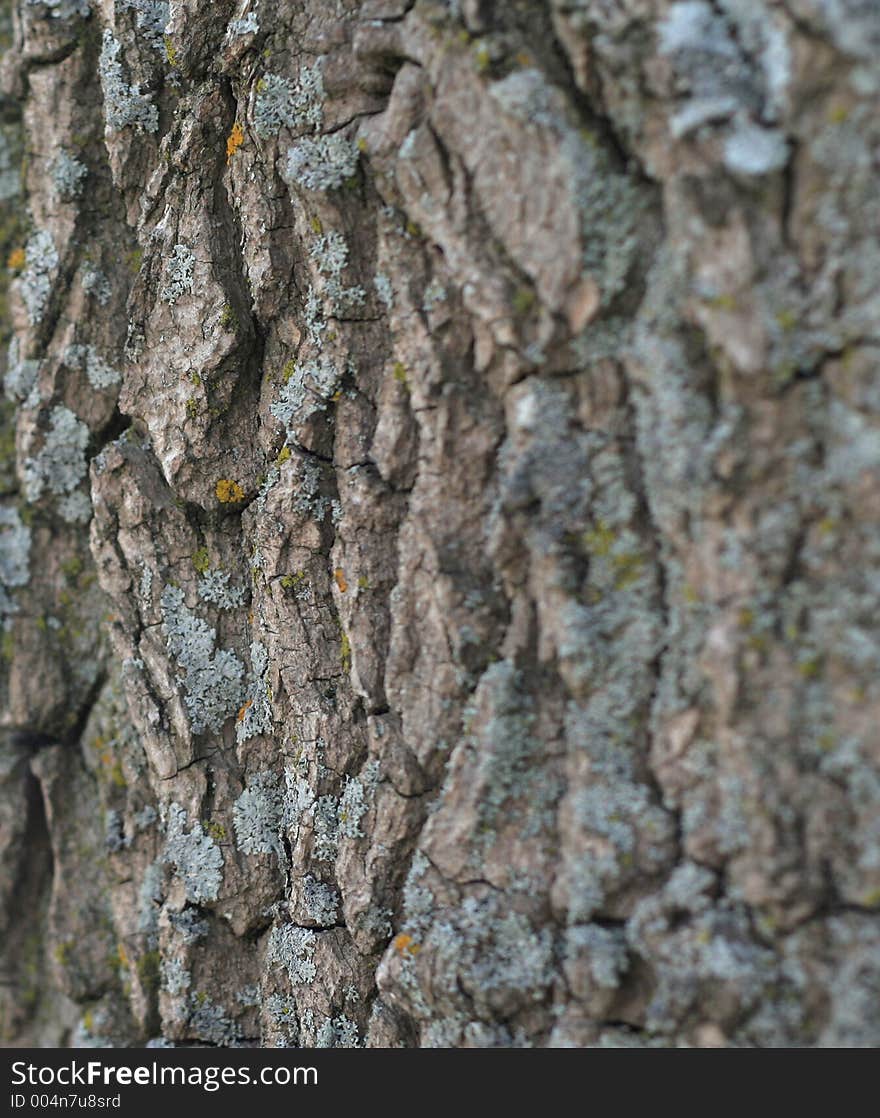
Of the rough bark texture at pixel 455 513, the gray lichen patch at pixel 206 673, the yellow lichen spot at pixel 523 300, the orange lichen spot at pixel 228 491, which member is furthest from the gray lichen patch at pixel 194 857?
the yellow lichen spot at pixel 523 300

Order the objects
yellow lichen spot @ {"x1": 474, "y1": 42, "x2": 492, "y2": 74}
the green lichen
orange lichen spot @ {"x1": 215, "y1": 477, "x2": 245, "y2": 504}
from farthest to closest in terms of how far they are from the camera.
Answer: the green lichen
orange lichen spot @ {"x1": 215, "y1": 477, "x2": 245, "y2": 504}
yellow lichen spot @ {"x1": 474, "y1": 42, "x2": 492, "y2": 74}

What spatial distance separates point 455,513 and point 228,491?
0.82m

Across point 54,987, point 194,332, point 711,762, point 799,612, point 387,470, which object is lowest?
point 54,987

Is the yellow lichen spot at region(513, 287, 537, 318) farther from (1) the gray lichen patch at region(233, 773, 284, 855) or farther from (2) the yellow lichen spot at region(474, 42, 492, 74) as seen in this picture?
(1) the gray lichen patch at region(233, 773, 284, 855)

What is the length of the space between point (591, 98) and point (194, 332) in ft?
4.18

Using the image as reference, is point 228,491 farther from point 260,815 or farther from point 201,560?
point 260,815

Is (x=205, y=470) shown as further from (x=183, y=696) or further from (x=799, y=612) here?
(x=799, y=612)

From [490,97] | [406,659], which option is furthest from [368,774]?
[490,97]

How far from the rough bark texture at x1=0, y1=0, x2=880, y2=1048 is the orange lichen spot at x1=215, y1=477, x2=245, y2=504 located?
0.5 inches

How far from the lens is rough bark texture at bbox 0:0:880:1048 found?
72.7 inches

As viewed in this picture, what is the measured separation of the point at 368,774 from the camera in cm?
251

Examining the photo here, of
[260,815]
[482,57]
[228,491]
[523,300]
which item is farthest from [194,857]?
[482,57]

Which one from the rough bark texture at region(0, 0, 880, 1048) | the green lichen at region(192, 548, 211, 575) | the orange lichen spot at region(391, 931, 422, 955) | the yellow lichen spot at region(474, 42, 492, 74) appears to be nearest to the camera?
the rough bark texture at region(0, 0, 880, 1048)

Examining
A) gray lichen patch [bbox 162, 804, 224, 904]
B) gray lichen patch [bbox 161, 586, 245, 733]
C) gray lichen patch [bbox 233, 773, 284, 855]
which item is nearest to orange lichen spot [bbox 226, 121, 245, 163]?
gray lichen patch [bbox 161, 586, 245, 733]
